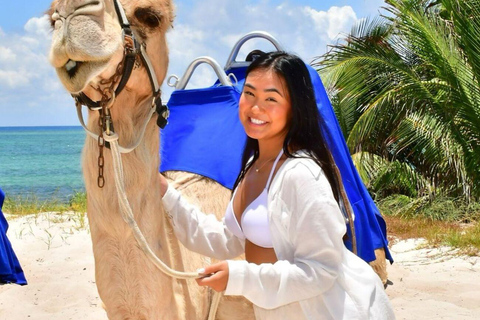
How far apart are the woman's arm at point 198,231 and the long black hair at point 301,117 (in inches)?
18.4

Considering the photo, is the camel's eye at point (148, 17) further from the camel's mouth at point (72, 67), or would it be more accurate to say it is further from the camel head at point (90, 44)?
the camel's mouth at point (72, 67)

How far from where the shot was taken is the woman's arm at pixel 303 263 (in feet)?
6.63

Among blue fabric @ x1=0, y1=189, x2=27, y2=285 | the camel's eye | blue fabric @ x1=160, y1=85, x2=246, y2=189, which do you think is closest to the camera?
the camel's eye

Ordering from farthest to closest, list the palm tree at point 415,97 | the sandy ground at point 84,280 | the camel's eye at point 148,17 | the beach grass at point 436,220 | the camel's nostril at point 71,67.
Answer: the palm tree at point 415,97, the beach grass at point 436,220, the sandy ground at point 84,280, the camel's eye at point 148,17, the camel's nostril at point 71,67

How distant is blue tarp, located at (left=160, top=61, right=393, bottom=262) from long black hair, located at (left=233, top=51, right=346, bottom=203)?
3.80 feet

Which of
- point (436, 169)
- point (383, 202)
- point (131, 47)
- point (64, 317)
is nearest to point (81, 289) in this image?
point (64, 317)

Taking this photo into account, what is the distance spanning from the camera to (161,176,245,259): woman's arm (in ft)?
8.20

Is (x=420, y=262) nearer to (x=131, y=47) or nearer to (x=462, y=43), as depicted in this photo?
(x=462, y=43)

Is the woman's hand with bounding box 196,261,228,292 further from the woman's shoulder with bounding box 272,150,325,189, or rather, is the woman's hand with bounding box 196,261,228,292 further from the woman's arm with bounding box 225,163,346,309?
the woman's shoulder with bounding box 272,150,325,189

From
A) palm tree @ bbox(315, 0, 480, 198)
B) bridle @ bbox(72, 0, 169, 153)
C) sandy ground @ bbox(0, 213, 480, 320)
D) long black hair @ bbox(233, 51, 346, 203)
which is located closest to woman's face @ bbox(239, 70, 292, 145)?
long black hair @ bbox(233, 51, 346, 203)

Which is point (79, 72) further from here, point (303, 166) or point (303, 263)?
point (303, 263)

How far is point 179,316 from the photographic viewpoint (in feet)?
8.23

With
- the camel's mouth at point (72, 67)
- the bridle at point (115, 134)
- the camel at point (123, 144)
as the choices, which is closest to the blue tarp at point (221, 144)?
the camel at point (123, 144)

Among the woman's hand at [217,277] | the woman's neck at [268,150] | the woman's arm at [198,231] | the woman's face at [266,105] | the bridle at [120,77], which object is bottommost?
the woman's hand at [217,277]
